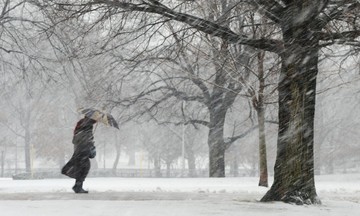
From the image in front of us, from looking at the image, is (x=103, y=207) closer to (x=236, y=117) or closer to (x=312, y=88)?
(x=312, y=88)

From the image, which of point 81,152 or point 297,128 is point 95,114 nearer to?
point 81,152

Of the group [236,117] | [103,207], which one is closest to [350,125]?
[236,117]

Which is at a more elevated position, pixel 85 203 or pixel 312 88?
pixel 312 88

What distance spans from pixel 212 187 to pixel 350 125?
30537mm

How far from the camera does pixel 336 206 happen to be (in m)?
9.57

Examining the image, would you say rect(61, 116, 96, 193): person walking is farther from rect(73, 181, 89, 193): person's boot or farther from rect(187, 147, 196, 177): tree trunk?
rect(187, 147, 196, 177): tree trunk

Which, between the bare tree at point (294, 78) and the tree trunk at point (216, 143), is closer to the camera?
the bare tree at point (294, 78)

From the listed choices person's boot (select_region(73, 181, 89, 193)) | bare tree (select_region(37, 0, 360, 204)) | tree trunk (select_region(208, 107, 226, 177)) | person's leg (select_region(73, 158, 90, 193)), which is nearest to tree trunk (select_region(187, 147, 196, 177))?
tree trunk (select_region(208, 107, 226, 177))

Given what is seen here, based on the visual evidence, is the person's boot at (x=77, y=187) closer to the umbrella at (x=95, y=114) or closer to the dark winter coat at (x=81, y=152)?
the dark winter coat at (x=81, y=152)

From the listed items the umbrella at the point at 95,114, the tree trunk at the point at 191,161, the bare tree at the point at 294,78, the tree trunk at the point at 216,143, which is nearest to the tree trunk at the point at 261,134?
the umbrella at the point at 95,114

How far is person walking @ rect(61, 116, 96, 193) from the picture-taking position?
1158 cm

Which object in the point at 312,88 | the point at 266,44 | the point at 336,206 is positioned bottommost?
the point at 336,206

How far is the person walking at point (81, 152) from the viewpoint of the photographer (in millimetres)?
11578

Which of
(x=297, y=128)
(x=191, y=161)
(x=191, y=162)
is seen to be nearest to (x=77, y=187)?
(x=297, y=128)
